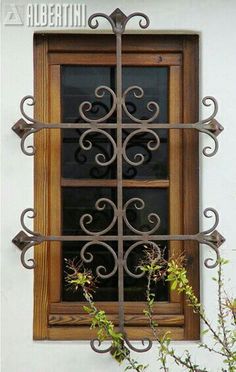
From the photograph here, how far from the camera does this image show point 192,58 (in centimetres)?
246

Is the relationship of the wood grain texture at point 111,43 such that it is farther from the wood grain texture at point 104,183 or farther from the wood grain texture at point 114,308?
the wood grain texture at point 114,308

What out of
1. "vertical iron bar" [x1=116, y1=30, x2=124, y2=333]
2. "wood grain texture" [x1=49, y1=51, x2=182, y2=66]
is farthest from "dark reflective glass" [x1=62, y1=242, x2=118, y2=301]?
"wood grain texture" [x1=49, y1=51, x2=182, y2=66]

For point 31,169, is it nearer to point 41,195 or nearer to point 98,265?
point 41,195

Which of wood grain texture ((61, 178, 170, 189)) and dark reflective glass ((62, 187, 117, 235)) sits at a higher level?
wood grain texture ((61, 178, 170, 189))

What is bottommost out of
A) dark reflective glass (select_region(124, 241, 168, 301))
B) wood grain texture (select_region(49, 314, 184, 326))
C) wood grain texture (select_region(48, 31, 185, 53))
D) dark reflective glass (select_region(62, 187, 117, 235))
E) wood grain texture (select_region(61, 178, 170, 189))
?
wood grain texture (select_region(49, 314, 184, 326))

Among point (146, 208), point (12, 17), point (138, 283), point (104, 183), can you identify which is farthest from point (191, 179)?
point (12, 17)

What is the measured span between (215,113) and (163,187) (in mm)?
338

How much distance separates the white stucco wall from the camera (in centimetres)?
238

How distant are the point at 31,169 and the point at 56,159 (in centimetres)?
11

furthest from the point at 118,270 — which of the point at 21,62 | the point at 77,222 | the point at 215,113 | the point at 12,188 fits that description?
the point at 21,62

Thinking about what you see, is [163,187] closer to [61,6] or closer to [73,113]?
[73,113]

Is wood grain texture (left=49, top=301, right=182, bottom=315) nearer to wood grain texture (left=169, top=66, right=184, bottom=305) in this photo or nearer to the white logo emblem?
wood grain texture (left=169, top=66, right=184, bottom=305)

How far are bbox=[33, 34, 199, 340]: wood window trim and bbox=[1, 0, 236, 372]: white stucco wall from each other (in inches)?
1.9

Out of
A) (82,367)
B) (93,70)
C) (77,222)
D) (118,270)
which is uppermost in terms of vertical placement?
(93,70)
